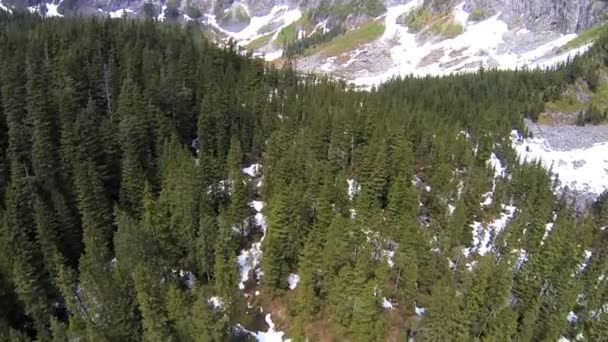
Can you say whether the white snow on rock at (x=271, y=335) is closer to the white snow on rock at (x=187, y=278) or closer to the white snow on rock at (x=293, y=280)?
the white snow on rock at (x=293, y=280)

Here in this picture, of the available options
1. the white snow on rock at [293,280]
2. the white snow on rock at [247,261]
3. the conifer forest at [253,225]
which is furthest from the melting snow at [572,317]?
the white snow on rock at [247,261]

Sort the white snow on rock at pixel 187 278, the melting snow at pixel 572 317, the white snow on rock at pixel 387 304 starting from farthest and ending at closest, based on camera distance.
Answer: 1. the melting snow at pixel 572 317
2. the white snow on rock at pixel 187 278
3. the white snow on rock at pixel 387 304

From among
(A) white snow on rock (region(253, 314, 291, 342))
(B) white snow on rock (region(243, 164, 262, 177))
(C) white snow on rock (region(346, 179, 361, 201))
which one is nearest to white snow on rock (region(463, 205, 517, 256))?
(C) white snow on rock (region(346, 179, 361, 201))

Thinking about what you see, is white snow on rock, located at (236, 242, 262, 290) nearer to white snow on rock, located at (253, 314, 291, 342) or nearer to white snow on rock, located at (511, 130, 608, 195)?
white snow on rock, located at (253, 314, 291, 342)

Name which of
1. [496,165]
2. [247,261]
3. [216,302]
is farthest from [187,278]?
[496,165]

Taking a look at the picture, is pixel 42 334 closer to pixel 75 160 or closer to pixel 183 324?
pixel 183 324

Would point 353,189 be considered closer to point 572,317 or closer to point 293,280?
point 293,280
